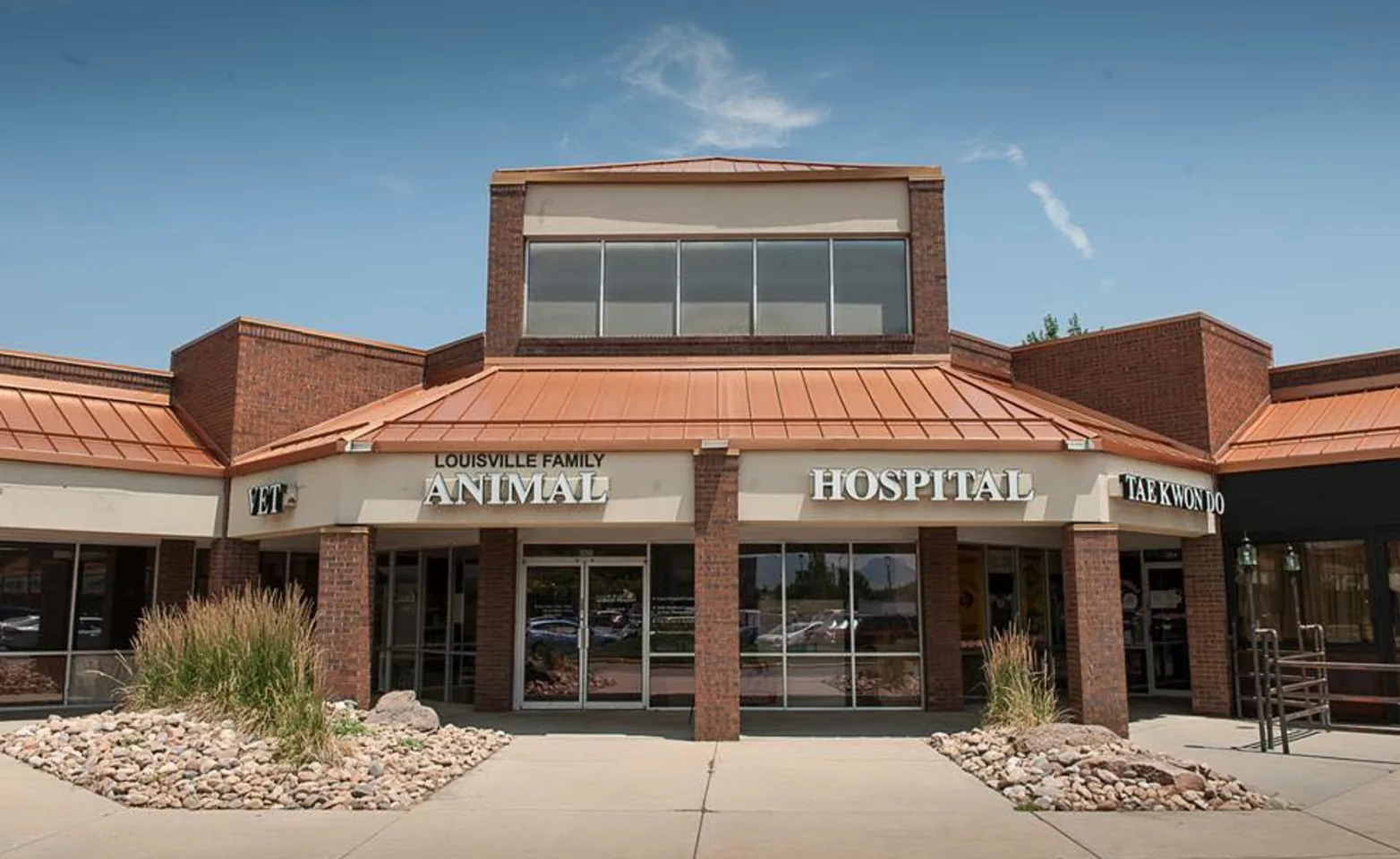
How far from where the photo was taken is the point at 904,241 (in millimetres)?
19906

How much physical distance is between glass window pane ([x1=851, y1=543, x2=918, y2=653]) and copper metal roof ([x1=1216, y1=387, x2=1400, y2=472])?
538 centimetres

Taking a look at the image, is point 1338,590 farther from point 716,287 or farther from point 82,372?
point 82,372

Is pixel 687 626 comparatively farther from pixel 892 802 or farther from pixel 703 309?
pixel 892 802

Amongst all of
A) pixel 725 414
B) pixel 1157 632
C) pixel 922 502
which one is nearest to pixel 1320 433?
pixel 1157 632

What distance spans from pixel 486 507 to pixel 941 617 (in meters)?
7.73

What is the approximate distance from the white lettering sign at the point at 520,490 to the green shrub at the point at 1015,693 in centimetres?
578

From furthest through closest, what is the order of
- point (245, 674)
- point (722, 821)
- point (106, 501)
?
point (106, 501)
point (245, 674)
point (722, 821)

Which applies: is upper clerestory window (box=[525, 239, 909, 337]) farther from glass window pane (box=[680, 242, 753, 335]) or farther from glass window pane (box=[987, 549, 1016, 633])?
glass window pane (box=[987, 549, 1016, 633])

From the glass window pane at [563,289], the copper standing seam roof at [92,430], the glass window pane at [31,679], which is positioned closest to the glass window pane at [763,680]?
the glass window pane at [563,289]

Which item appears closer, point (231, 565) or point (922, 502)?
point (922, 502)

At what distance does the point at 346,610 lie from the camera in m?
15.4

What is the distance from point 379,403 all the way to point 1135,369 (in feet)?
44.5

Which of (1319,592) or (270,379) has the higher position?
(270,379)

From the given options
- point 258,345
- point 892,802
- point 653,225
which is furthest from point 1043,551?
point 258,345
